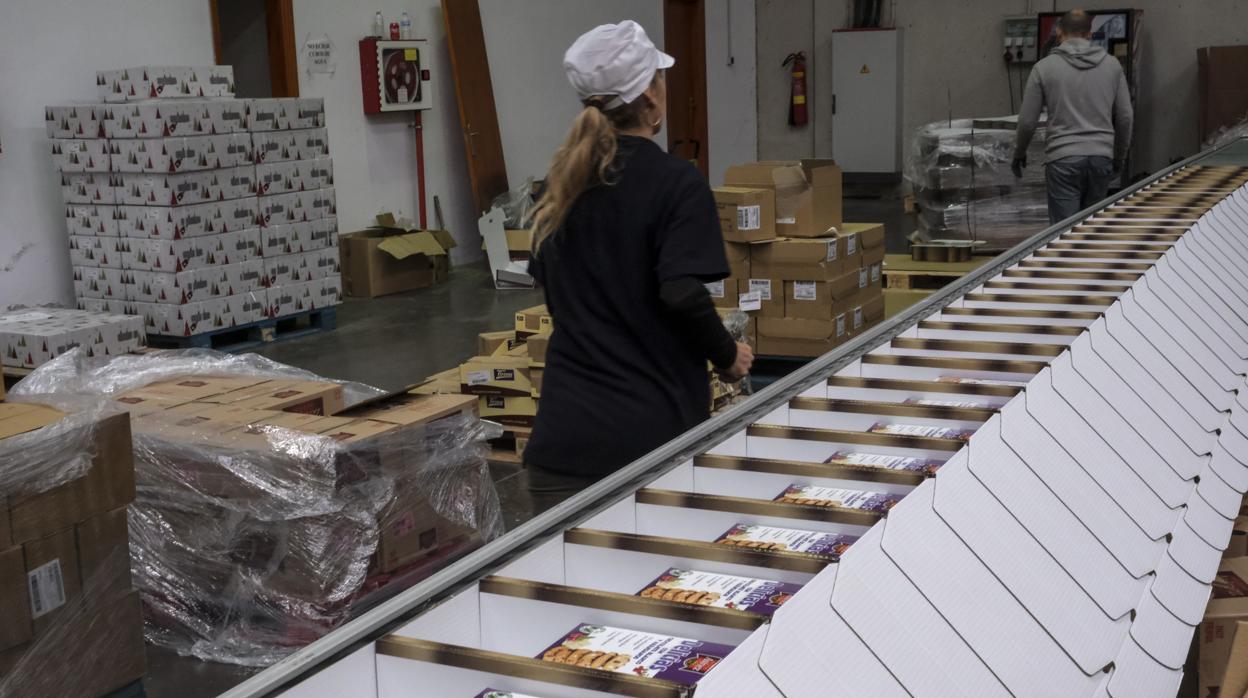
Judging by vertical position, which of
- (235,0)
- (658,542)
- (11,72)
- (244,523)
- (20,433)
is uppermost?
(235,0)

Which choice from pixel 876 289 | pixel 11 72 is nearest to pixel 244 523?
pixel 876 289

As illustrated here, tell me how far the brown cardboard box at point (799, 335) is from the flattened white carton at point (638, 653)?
4886 mm

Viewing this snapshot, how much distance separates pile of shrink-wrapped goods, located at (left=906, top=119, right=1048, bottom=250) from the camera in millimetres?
8977

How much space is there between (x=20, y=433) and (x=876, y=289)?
4.75 m

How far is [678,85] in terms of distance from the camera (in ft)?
49.1

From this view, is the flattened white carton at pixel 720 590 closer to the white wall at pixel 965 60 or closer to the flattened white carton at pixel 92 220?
the flattened white carton at pixel 92 220

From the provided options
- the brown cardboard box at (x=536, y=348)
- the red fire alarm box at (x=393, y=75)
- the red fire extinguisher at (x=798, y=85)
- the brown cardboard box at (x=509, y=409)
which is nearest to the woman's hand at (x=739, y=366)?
the brown cardboard box at (x=536, y=348)

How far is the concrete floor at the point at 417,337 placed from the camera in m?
6.79

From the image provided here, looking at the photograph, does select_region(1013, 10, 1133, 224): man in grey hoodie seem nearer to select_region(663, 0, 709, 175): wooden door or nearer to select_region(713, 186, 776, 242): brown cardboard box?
select_region(713, 186, 776, 242): brown cardboard box

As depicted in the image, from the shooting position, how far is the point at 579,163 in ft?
7.64

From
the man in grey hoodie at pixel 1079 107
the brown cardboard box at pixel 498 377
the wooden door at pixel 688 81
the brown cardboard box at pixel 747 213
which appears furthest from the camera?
the wooden door at pixel 688 81

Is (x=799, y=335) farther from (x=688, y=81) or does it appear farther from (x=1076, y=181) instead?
(x=688, y=81)

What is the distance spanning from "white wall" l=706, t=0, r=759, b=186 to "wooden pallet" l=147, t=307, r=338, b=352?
24.9 feet

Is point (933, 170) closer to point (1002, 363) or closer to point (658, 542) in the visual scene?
point (1002, 363)
